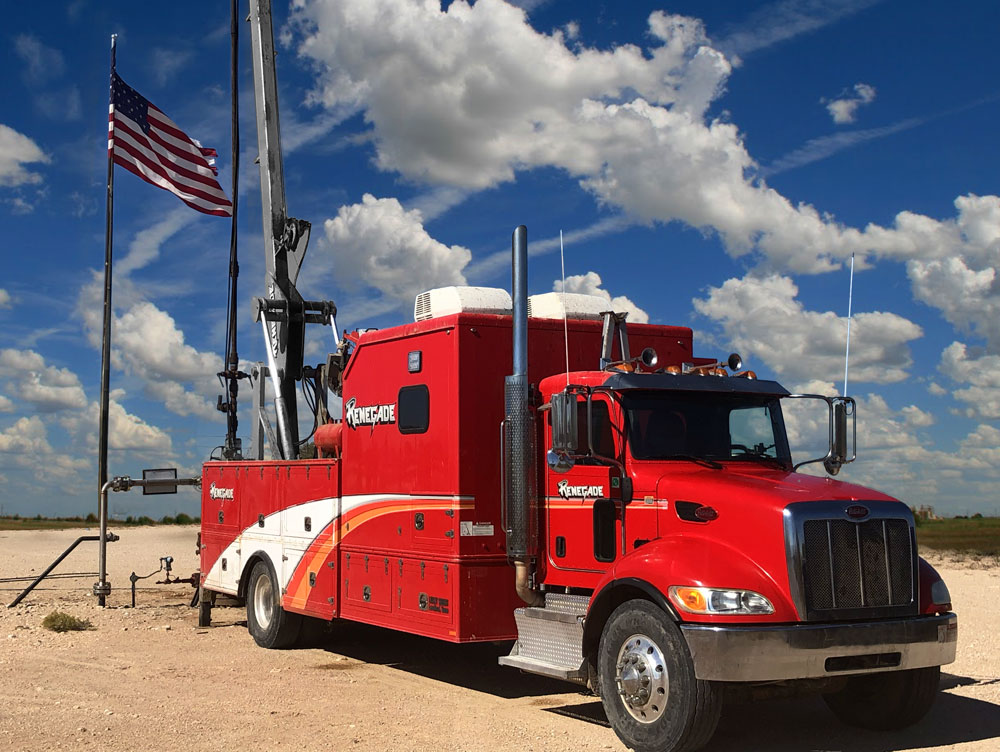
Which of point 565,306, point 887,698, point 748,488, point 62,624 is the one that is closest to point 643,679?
point 748,488

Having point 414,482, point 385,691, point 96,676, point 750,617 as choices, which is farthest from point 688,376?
point 96,676

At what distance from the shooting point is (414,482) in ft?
34.0

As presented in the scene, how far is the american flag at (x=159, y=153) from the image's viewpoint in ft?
69.6

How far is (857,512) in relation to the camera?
7855 millimetres

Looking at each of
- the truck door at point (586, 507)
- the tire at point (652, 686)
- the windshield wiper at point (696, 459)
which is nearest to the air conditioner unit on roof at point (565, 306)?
the truck door at point (586, 507)

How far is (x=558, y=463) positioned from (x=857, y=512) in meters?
2.49

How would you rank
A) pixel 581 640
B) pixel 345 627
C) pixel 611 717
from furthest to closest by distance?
pixel 345 627 < pixel 581 640 < pixel 611 717

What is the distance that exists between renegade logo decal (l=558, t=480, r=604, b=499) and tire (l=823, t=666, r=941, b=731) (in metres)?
2.51

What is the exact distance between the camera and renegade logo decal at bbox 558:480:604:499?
8.88 m

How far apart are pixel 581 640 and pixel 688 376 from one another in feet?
7.70

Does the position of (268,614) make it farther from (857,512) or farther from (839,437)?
(857,512)

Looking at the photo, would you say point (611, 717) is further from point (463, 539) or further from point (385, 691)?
point (385, 691)

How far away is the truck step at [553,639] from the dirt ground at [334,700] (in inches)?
18.8

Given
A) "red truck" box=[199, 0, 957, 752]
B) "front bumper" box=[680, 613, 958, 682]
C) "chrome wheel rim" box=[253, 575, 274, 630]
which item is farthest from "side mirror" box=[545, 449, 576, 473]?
"chrome wheel rim" box=[253, 575, 274, 630]
